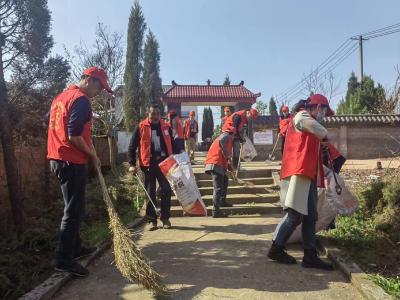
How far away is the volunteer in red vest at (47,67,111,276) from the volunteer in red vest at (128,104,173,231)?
6.69 feet

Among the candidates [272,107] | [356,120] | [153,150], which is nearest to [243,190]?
[153,150]

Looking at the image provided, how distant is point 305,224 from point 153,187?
268 cm

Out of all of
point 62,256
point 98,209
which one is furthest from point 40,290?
point 98,209

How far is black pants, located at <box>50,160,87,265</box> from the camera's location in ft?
13.0

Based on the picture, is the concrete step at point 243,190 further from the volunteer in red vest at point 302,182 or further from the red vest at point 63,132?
the red vest at point 63,132

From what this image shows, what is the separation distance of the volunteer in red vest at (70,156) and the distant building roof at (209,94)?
16516 mm

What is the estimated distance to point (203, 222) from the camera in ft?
22.5

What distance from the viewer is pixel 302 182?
13.7 feet

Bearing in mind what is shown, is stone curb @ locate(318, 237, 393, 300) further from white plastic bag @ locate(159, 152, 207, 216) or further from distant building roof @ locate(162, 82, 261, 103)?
distant building roof @ locate(162, 82, 261, 103)

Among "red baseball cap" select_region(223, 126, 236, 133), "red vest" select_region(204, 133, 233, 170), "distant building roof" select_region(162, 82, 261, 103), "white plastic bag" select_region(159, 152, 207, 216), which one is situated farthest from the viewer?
"distant building roof" select_region(162, 82, 261, 103)

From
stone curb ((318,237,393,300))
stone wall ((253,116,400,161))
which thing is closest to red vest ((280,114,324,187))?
stone curb ((318,237,393,300))

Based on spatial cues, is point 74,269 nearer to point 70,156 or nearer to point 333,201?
point 70,156

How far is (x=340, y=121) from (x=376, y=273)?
17965 millimetres

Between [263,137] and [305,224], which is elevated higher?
[263,137]
